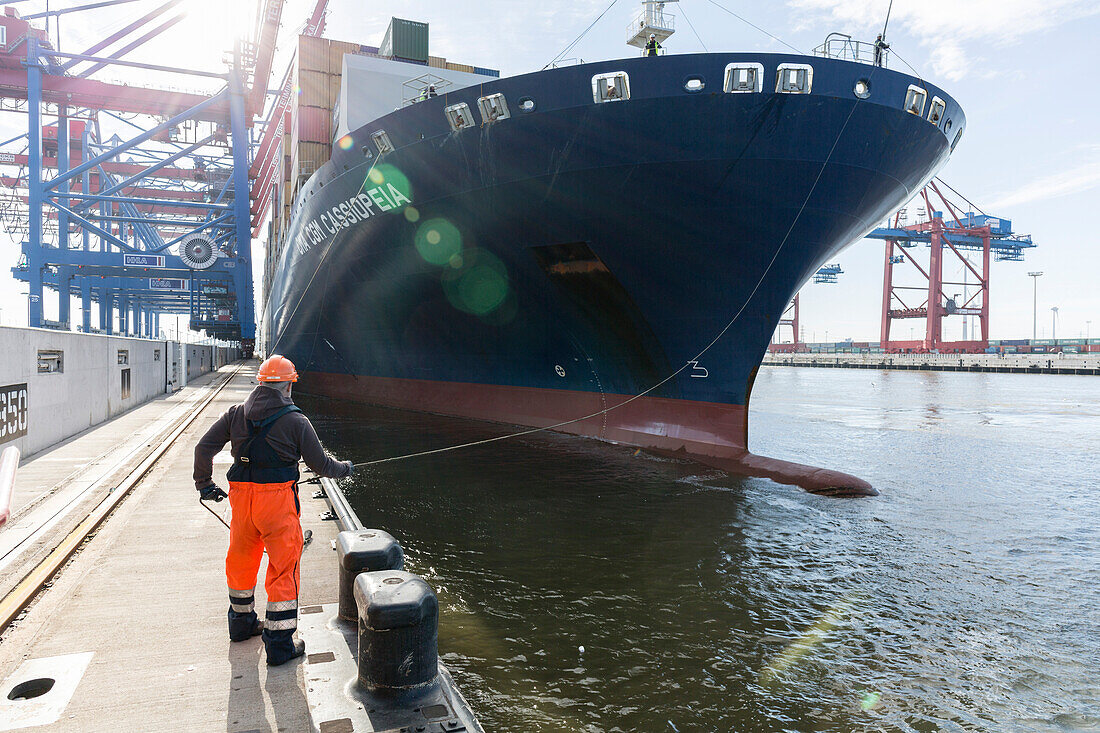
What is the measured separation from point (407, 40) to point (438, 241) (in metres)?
10.1

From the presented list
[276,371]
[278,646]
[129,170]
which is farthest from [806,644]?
[129,170]

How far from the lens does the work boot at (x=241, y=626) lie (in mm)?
3516

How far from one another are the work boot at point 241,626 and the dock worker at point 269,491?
2cm

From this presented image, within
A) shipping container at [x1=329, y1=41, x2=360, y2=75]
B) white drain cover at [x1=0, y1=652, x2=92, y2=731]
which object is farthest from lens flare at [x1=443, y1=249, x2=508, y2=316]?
shipping container at [x1=329, y1=41, x2=360, y2=75]

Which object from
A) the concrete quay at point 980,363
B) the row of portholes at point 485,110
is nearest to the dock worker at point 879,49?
the row of portholes at point 485,110

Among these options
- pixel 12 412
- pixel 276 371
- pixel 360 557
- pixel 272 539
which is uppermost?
pixel 276 371

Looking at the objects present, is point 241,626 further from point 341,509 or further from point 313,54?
point 313,54

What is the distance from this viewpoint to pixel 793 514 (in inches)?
347

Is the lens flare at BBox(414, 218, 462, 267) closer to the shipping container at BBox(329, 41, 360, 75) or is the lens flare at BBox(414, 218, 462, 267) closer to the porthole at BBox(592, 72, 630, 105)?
the porthole at BBox(592, 72, 630, 105)

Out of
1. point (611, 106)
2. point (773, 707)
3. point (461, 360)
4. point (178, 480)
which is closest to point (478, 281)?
point (461, 360)

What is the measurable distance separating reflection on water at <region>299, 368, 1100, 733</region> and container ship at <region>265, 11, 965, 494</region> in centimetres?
149

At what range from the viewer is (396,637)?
2.80m

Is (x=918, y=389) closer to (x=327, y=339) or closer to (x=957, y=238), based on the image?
(x=957, y=238)

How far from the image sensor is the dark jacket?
10.9 ft
